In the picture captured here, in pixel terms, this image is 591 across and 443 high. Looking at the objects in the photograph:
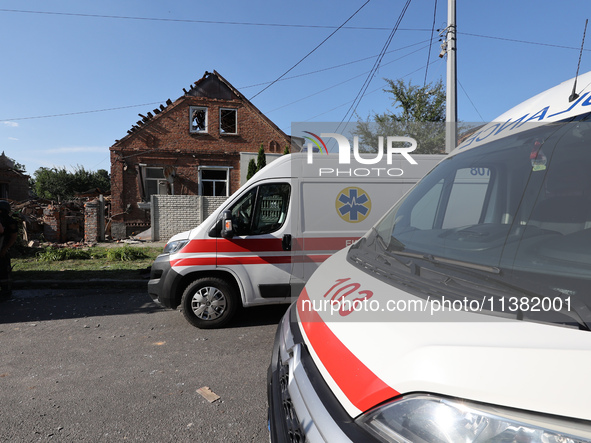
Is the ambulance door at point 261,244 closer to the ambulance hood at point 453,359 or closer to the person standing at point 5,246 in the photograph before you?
the ambulance hood at point 453,359

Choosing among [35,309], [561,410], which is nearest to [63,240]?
[35,309]

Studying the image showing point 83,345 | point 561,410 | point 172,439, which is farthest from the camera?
point 83,345

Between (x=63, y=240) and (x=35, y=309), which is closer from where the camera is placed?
(x=35, y=309)

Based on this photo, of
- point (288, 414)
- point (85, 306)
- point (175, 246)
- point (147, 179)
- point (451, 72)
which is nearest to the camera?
point (288, 414)

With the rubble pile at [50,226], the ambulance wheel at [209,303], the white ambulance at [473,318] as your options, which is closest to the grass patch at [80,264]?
the rubble pile at [50,226]

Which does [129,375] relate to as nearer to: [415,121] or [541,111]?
[541,111]

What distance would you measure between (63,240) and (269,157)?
10.1m

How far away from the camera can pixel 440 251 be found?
1.83m

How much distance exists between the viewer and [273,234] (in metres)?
4.79

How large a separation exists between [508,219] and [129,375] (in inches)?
140

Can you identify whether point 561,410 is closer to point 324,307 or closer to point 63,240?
point 324,307

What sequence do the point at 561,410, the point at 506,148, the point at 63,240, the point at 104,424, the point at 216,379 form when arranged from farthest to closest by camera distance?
the point at 63,240
the point at 216,379
the point at 104,424
the point at 506,148
the point at 561,410

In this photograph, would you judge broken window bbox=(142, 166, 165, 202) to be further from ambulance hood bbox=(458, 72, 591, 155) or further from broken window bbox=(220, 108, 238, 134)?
ambulance hood bbox=(458, 72, 591, 155)

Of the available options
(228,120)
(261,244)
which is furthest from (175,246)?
(228,120)
